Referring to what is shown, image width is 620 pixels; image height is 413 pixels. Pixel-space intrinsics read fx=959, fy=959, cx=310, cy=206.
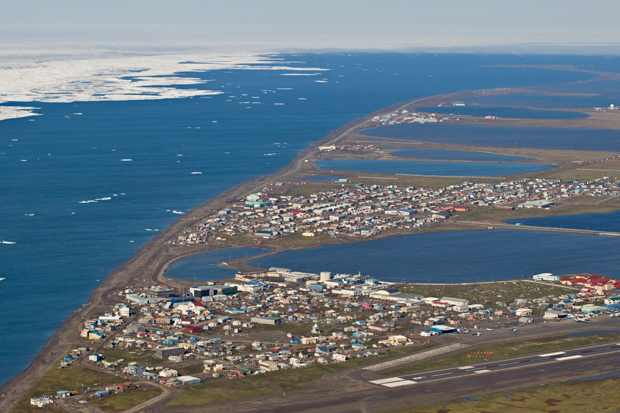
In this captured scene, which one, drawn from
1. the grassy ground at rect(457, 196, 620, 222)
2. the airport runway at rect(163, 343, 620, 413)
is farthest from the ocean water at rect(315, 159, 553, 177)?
the airport runway at rect(163, 343, 620, 413)

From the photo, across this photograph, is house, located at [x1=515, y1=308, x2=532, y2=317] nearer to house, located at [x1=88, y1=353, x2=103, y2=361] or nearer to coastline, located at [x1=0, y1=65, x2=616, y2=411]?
coastline, located at [x1=0, y1=65, x2=616, y2=411]

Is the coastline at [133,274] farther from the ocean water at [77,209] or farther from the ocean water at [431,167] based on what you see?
the ocean water at [431,167]

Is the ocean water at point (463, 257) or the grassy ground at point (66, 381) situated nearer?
the grassy ground at point (66, 381)

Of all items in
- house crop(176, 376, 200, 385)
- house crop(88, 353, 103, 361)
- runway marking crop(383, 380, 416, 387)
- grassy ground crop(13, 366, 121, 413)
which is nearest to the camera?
grassy ground crop(13, 366, 121, 413)

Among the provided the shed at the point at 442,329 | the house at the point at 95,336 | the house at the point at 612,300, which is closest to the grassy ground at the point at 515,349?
the shed at the point at 442,329

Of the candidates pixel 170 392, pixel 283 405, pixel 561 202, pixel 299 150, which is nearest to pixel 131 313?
pixel 170 392

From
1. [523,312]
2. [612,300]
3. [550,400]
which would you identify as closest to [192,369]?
[550,400]

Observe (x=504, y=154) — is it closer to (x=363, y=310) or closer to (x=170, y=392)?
(x=363, y=310)
